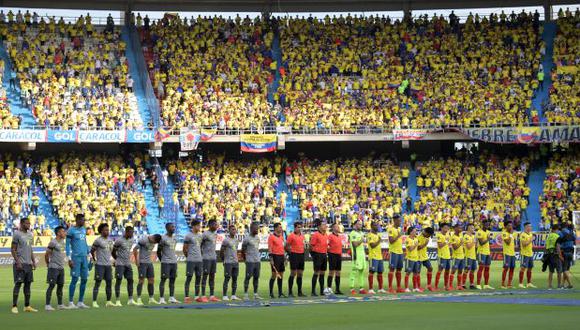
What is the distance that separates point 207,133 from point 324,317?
31714 millimetres

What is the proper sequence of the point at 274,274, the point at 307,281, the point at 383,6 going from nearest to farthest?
1. the point at 274,274
2. the point at 307,281
3. the point at 383,6

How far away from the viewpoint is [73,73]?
54312 millimetres

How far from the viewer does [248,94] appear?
55.3 metres

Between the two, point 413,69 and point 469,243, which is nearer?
point 469,243

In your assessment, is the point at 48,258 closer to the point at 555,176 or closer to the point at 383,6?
the point at 555,176

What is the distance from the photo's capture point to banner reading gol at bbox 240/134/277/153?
172ft

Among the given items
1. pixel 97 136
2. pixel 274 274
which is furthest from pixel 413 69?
pixel 274 274

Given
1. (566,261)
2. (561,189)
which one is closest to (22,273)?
(566,261)

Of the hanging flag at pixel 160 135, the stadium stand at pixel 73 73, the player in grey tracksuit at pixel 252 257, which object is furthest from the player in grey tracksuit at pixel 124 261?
the stadium stand at pixel 73 73

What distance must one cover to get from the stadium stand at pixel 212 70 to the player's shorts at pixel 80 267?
28080 millimetres

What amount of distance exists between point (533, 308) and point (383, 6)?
40446mm

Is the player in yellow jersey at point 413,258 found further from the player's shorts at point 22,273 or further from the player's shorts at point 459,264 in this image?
the player's shorts at point 22,273

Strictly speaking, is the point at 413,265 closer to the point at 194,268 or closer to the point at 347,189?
the point at 194,268

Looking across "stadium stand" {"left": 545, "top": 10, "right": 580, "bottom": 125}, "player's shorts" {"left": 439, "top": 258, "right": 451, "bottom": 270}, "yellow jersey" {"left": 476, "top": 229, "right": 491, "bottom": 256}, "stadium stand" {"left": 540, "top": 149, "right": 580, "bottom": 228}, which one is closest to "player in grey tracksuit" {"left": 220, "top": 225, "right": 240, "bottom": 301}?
Result: "player's shorts" {"left": 439, "top": 258, "right": 451, "bottom": 270}
